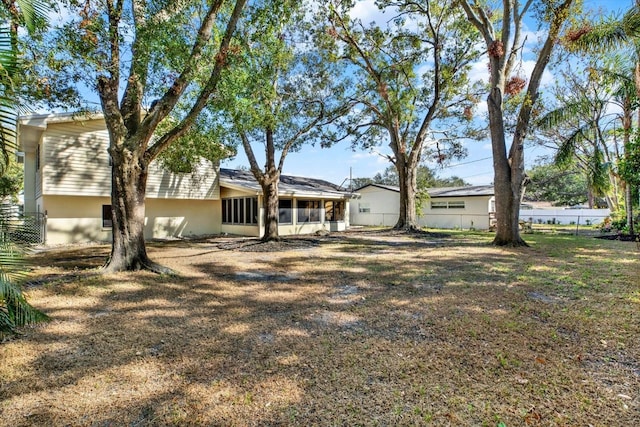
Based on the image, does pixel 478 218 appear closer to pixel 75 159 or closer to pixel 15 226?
pixel 75 159

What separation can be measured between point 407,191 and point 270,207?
339 inches

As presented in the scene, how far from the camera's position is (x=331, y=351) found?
3.49 meters

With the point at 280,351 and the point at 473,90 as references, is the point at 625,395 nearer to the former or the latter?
the point at 280,351

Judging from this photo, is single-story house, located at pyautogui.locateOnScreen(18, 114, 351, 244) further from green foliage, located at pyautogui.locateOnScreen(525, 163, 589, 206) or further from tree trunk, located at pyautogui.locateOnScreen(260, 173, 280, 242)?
green foliage, located at pyautogui.locateOnScreen(525, 163, 589, 206)

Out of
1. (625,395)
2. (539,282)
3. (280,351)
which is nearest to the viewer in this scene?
(625,395)

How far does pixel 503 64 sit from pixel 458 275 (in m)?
8.44

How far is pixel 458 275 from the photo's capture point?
22.9ft

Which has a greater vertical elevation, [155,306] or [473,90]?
[473,90]

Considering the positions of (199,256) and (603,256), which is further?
(199,256)

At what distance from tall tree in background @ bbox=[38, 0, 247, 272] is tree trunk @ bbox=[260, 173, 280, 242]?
5589mm

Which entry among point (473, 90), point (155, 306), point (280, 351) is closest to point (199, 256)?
point (155, 306)

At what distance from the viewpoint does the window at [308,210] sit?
1786 centimetres

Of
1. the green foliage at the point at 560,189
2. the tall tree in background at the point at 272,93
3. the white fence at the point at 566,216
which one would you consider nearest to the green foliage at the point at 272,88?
the tall tree in background at the point at 272,93

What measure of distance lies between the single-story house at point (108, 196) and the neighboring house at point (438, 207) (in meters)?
6.61
